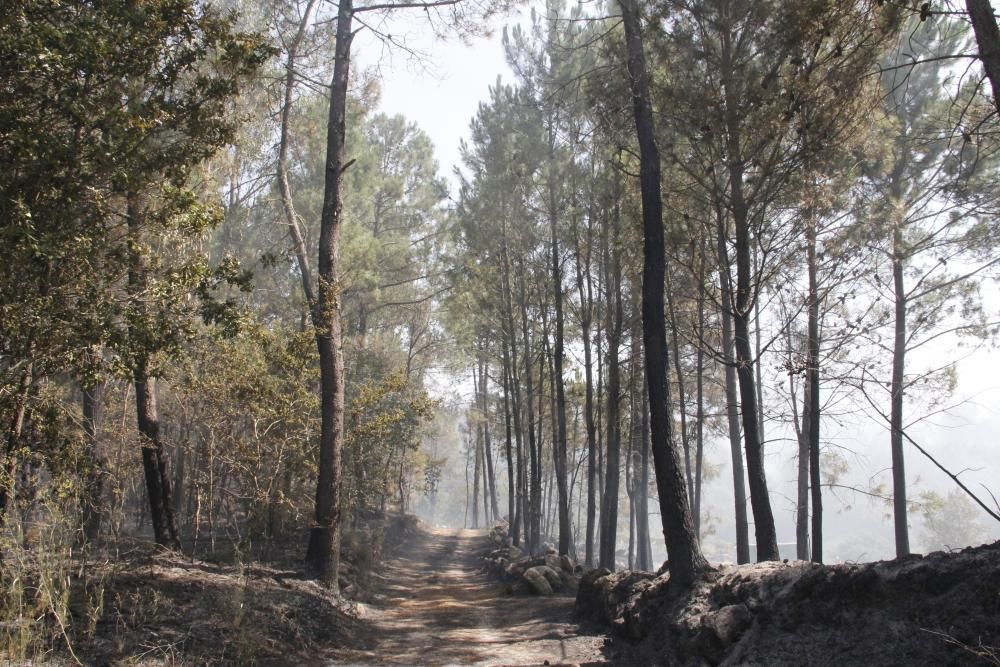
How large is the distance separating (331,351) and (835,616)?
7.17 metres

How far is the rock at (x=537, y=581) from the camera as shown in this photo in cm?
1075

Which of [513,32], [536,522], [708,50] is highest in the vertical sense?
[513,32]

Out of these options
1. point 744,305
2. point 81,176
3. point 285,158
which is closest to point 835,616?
point 744,305

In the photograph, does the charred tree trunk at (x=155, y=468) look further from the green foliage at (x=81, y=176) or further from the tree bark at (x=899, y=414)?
the tree bark at (x=899, y=414)

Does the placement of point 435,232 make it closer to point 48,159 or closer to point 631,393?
point 631,393

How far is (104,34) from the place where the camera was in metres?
4.59

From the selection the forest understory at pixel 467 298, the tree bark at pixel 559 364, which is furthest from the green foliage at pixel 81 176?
the tree bark at pixel 559 364

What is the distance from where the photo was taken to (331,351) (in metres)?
9.30

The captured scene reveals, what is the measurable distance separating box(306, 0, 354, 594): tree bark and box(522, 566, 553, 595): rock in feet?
11.7

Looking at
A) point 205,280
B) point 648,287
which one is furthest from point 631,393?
point 205,280

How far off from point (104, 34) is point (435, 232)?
18439 millimetres

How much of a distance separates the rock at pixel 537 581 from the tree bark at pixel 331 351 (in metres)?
3.56

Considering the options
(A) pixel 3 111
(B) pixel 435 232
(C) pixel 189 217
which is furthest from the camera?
(B) pixel 435 232

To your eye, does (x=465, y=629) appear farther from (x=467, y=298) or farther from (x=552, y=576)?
(x=467, y=298)
